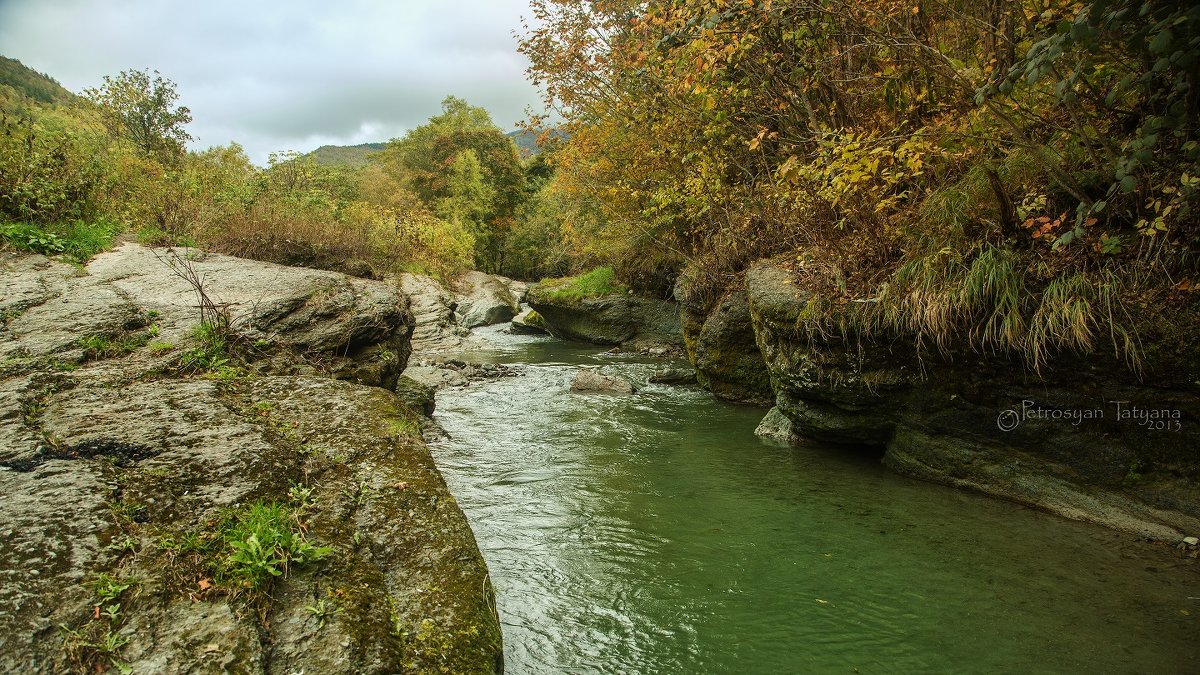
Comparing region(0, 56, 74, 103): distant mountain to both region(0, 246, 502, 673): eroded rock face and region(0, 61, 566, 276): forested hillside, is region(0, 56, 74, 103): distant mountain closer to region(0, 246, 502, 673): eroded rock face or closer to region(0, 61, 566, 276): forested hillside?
region(0, 61, 566, 276): forested hillside

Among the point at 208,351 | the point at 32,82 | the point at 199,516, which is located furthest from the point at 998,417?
the point at 32,82

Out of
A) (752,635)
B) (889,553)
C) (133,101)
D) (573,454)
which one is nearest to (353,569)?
(752,635)

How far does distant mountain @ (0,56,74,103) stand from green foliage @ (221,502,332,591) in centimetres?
8217

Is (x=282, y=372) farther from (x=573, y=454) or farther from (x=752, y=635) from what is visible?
(x=752, y=635)

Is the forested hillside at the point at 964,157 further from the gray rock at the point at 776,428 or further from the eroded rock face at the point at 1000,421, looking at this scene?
the gray rock at the point at 776,428

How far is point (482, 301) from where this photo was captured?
30.1 metres

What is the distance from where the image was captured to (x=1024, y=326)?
18.9ft

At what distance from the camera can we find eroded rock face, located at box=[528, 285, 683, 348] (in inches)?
757

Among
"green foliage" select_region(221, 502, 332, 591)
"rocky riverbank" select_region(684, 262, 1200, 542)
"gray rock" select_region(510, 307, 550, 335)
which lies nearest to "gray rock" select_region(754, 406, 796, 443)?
"rocky riverbank" select_region(684, 262, 1200, 542)

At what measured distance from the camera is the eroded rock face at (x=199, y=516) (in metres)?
2.65

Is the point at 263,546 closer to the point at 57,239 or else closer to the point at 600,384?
the point at 57,239

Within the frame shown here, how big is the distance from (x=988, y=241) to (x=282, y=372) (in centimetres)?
819

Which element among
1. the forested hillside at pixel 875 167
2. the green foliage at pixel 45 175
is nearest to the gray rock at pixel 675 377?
the forested hillside at pixel 875 167

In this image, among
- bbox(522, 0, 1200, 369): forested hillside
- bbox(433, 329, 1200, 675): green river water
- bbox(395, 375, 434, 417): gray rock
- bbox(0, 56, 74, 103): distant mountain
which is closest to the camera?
bbox(433, 329, 1200, 675): green river water
